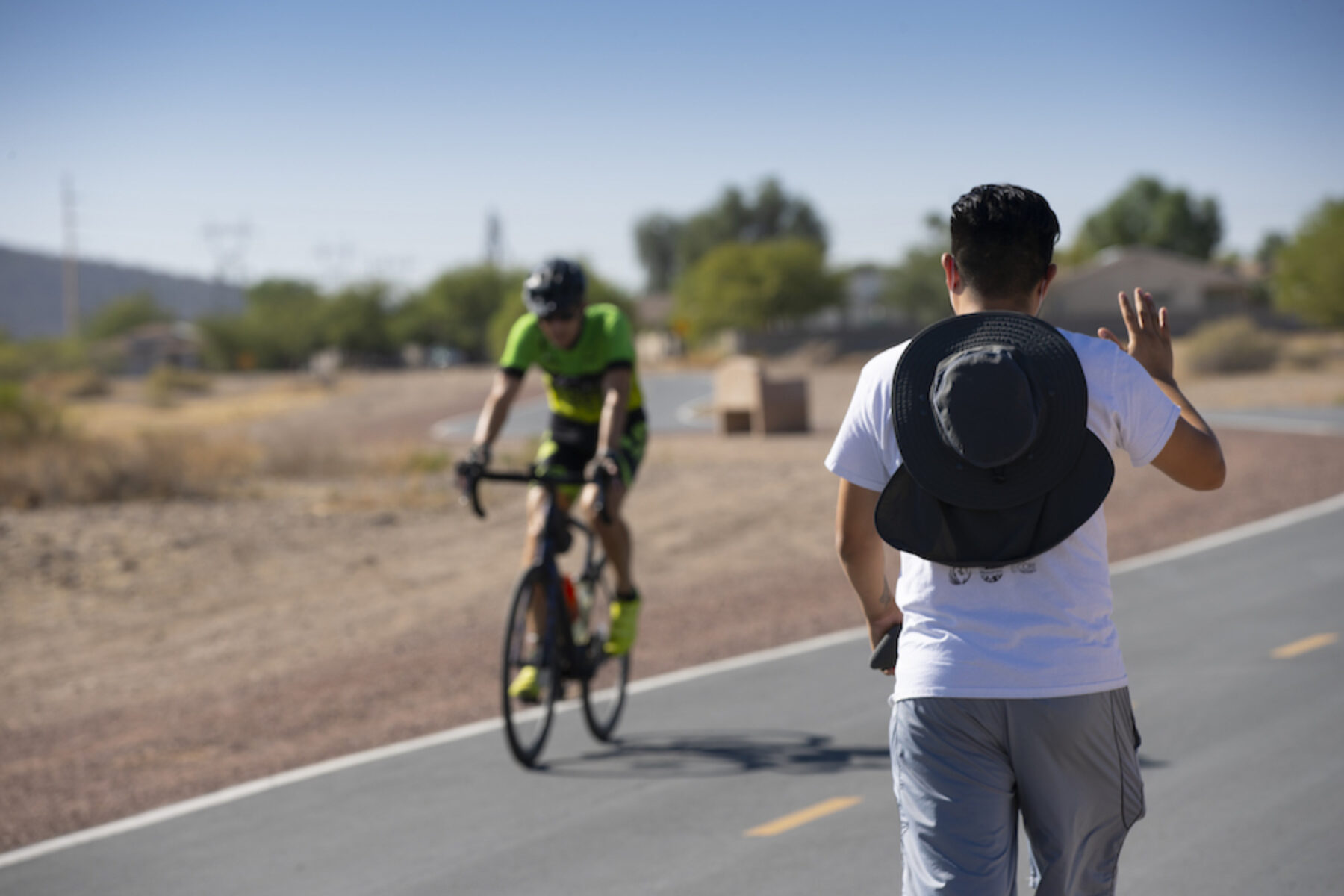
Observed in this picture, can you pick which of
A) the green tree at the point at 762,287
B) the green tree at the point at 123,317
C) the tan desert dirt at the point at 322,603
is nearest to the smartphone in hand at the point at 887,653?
the tan desert dirt at the point at 322,603

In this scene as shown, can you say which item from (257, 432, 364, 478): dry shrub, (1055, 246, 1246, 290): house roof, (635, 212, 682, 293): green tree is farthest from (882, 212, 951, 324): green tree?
(257, 432, 364, 478): dry shrub

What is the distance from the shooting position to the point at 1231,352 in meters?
43.4

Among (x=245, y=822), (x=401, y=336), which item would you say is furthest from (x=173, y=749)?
(x=401, y=336)

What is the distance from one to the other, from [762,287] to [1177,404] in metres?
83.7

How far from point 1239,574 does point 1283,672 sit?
3361 millimetres

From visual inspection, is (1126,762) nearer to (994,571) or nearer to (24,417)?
(994,571)

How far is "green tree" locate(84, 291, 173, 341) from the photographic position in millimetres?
159625

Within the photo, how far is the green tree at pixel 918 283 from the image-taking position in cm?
10625

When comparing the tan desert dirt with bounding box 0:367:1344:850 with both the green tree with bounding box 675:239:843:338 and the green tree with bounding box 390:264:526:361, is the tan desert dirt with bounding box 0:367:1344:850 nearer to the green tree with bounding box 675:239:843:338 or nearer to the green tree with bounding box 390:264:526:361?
the green tree with bounding box 675:239:843:338

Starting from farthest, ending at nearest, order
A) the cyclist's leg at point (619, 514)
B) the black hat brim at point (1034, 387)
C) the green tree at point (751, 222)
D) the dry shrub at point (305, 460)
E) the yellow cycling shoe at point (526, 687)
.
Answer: the green tree at point (751, 222), the dry shrub at point (305, 460), the cyclist's leg at point (619, 514), the yellow cycling shoe at point (526, 687), the black hat brim at point (1034, 387)

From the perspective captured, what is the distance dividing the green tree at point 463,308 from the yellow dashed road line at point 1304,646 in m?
105

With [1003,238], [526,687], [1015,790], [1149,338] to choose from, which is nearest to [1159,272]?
[526,687]

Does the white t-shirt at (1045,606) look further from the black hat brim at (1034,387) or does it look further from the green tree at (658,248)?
the green tree at (658,248)

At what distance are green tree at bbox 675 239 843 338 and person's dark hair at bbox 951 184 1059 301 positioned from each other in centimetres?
8285
